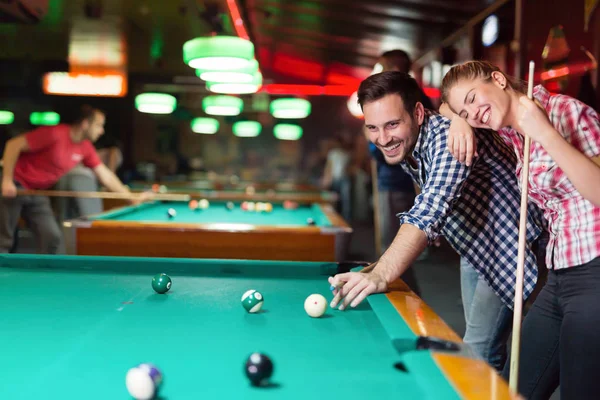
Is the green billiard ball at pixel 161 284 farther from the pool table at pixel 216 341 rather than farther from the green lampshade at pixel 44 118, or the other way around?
the green lampshade at pixel 44 118

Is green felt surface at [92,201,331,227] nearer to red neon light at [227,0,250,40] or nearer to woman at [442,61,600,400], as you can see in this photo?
red neon light at [227,0,250,40]

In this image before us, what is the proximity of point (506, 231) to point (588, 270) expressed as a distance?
1.41ft

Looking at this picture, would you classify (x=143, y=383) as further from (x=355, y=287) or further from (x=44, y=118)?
(x=44, y=118)

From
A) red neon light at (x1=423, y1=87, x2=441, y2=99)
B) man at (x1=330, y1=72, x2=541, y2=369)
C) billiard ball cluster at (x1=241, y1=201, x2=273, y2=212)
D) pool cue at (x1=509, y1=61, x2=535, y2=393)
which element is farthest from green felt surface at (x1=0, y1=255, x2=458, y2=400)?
red neon light at (x1=423, y1=87, x2=441, y2=99)

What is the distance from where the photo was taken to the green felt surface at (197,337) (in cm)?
106

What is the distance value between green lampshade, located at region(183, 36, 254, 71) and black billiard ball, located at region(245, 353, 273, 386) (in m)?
2.43

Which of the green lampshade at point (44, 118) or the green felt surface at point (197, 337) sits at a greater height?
the green lampshade at point (44, 118)

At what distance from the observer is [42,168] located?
4.77m

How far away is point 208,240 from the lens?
10.4ft

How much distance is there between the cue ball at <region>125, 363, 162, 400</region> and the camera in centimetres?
97

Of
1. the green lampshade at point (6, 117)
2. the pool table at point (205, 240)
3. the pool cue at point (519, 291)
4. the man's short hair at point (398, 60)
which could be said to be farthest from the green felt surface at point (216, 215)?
the green lampshade at point (6, 117)

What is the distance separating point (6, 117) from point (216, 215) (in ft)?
24.4

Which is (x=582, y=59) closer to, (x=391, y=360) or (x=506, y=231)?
(x=506, y=231)

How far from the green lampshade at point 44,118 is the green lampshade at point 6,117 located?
37 centimetres
